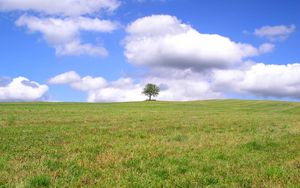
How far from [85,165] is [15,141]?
6.88 m

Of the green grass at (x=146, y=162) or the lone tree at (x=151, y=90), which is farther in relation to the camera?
the lone tree at (x=151, y=90)

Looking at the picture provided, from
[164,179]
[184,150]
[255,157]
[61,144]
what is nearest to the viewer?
[164,179]

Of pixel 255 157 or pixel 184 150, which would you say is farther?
pixel 184 150

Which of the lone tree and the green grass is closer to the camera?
the green grass

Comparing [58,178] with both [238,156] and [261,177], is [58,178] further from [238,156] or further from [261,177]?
[238,156]

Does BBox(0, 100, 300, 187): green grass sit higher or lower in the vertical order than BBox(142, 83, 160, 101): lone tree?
lower

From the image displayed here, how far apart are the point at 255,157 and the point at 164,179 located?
5.04 meters

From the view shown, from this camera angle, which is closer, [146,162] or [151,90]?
[146,162]

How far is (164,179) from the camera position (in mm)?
11242

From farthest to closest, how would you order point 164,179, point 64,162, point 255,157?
1. point 255,157
2. point 64,162
3. point 164,179

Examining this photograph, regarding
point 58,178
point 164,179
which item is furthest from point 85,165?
point 164,179

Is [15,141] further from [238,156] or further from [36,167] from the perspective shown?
[238,156]

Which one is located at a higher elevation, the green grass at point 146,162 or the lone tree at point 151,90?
the lone tree at point 151,90

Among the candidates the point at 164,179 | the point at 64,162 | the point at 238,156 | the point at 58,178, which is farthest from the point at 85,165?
the point at 238,156
